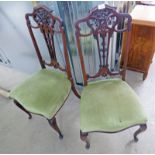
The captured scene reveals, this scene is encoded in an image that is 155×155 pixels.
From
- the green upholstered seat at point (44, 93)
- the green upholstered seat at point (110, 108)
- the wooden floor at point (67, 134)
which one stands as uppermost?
the green upholstered seat at point (44, 93)

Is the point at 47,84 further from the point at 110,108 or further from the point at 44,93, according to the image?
the point at 110,108

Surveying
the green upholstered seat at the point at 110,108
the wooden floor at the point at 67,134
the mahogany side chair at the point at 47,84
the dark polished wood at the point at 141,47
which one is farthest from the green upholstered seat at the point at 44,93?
the dark polished wood at the point at 141,47

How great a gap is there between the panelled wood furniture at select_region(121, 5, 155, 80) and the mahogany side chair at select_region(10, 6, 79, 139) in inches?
28.8

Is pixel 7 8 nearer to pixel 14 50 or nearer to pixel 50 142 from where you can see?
pixel 14 50

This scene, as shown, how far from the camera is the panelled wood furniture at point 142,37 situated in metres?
1.36

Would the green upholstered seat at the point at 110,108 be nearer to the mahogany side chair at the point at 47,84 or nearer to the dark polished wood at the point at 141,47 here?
the mahogany side chair at the point at 47,84

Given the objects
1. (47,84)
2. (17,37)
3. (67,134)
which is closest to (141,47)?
(47,84)

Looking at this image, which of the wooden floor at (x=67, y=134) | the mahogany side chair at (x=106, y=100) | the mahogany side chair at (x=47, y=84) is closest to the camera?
the mahogany side chair at (x=106, y=100)

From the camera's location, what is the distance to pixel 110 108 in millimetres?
1056

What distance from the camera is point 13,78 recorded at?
2158 mm

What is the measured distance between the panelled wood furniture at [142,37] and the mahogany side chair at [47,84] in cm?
73

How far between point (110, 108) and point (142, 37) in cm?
82

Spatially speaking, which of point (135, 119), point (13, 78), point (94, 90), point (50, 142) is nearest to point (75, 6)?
point (94, 90)

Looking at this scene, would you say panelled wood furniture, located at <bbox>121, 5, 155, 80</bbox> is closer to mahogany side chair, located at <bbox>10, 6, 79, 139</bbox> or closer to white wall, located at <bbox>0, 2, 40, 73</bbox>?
mahogany side chair, located at <bbox>10, 6, 79, 139</bbox>
